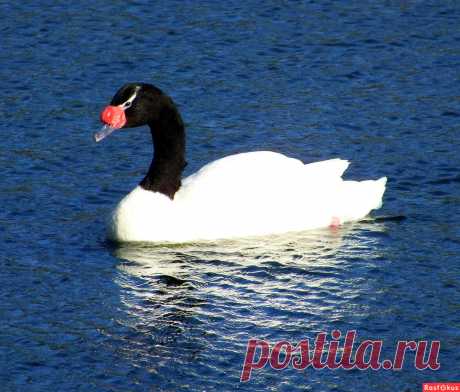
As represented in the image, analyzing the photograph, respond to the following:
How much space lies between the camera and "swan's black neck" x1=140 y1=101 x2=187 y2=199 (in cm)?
1684

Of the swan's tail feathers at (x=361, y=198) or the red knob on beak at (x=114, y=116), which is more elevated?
the red knob on beak at (x=114, y=116)

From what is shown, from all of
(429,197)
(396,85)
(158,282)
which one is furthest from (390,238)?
(396,85)

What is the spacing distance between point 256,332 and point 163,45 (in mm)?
9656

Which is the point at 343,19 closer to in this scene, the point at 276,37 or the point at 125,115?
the point at 276,37

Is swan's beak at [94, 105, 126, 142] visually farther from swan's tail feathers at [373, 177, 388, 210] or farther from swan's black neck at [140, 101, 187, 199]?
swan's tail feathers at [373, 177, 388, 210]

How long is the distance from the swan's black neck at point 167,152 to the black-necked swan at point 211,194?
0.01m

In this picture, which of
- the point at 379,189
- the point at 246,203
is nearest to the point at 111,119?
the point at 246,203

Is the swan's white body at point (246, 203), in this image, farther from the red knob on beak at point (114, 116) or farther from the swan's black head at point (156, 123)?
the red knob on beak at point (114, 116)

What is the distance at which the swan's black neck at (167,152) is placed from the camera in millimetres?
16844

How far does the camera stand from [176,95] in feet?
69.0

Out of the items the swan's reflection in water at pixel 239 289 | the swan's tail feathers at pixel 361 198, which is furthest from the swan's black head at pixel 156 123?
the swan's tail feathers at pixel 361 198

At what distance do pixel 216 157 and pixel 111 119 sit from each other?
2758 mm

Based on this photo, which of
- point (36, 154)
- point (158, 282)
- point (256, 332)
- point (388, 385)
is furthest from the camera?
point (36, 154)

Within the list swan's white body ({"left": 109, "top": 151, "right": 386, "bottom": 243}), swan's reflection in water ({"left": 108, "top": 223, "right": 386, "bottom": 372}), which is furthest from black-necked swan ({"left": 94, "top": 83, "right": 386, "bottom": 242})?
swan's reflection in water ({"left": 108, "top": 223, "right": 386, "bottom": 372})
